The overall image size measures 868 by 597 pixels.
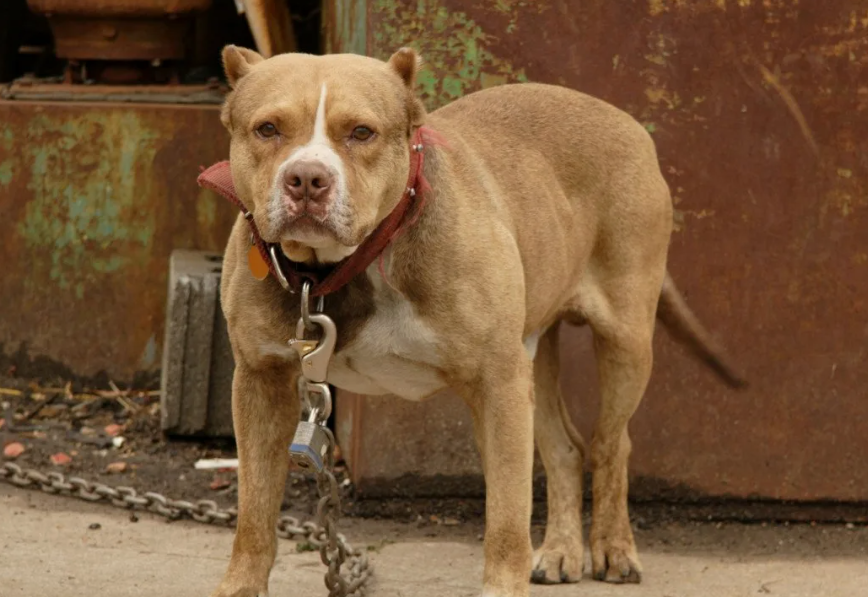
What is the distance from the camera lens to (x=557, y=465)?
5.43m

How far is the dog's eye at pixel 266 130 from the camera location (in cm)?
371

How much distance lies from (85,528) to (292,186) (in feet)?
7.82

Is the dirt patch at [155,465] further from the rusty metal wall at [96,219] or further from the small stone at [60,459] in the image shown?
the rusty metal wall at [96,219]

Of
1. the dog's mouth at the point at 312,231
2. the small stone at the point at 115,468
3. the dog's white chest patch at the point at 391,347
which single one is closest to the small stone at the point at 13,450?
the small stone at the point at 115,468

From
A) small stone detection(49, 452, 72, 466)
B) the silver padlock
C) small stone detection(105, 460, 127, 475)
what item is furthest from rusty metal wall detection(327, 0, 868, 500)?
the silver padlock

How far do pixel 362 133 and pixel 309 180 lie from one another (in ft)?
0.78

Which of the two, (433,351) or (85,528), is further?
(85,528)

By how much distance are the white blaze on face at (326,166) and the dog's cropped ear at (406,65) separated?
0.99 feet

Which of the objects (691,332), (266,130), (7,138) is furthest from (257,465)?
(7,138)

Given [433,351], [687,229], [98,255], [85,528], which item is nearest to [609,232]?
[687,229]

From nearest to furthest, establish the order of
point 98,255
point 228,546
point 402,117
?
point 402,117, point 228,546, point 98,255

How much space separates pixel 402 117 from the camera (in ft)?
12.7

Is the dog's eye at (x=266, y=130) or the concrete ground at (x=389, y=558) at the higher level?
the dog's eye at (x=266, y=130)

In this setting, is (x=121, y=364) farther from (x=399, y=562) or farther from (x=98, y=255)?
(x=399, y=562)
